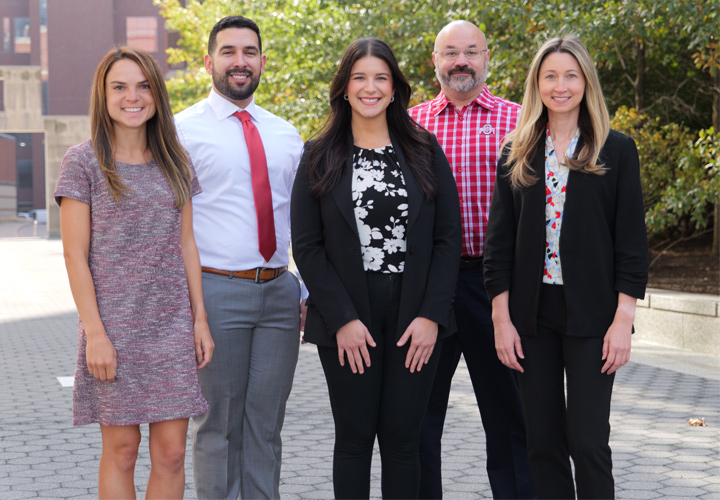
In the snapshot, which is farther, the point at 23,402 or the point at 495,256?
the point at 23,402

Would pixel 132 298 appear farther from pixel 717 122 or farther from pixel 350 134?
pixel 717 122

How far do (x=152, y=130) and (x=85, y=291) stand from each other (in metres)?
0.71

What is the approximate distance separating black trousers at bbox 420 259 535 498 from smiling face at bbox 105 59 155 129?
1.63 m

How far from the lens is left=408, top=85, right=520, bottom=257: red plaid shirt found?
4.25 meters

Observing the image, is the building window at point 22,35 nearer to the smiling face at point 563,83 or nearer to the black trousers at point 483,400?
the black trousers at point 483,400

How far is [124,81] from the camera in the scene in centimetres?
350

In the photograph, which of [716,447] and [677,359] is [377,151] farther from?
[677,359]

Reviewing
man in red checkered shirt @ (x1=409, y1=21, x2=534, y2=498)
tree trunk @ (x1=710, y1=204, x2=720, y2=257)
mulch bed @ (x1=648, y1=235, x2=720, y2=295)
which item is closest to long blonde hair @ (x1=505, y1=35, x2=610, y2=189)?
man in red checkered shirt @ (x1=409, y1=21, x2=534, y2=498)

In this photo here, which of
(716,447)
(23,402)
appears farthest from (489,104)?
(23,402)

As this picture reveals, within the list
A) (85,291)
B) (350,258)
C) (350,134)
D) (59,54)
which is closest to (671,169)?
(350,134)

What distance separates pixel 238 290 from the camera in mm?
3936

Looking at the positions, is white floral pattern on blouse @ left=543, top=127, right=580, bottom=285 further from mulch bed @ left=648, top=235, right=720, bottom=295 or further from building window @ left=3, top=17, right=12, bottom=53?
building window @ left=3, top=17, right=12, bottom=53

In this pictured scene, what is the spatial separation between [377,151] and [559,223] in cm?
79

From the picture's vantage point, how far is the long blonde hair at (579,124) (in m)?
3.53
